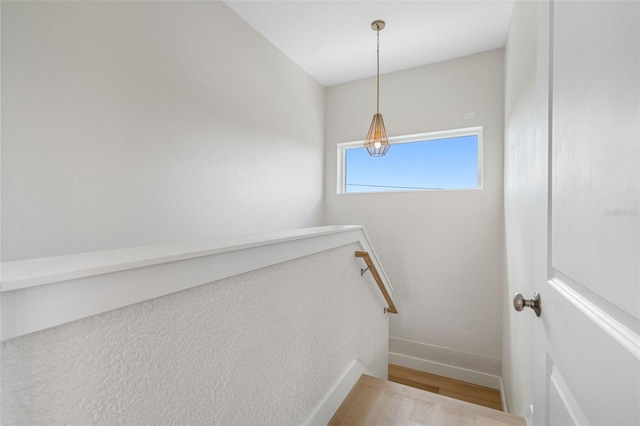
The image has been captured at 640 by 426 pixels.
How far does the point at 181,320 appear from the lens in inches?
28.3

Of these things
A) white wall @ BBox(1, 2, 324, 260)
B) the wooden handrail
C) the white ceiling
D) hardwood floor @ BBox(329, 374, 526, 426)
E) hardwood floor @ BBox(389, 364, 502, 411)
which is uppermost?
the white ceiling

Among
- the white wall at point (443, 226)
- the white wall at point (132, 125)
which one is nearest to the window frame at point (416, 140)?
the white wall at point (443, 226)

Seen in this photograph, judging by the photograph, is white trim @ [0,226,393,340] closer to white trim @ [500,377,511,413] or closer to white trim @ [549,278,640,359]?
white trim @ [549,278,640,359]

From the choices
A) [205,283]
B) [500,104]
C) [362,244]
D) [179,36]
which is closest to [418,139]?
[500,104]

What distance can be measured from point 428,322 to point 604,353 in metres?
2.81

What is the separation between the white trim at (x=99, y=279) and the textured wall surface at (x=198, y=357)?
30 mm

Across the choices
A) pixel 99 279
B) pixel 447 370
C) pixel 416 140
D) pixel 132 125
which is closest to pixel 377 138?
pixel 416 140

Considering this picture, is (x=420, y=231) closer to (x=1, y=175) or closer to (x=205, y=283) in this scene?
(x=205, y=283)

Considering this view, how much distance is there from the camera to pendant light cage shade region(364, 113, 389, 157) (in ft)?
8.06

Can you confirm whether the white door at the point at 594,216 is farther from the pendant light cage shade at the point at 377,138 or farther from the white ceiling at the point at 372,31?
the white ceiling at the point at 372,31

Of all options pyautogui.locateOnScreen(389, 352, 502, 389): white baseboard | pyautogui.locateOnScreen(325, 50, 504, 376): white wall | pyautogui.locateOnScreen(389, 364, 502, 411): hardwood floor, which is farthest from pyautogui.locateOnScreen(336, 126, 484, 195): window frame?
pyautogui.locateOnScreen(389, 364, 502, 411): hardwood floor

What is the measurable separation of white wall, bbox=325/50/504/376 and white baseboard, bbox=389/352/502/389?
0.17 feet

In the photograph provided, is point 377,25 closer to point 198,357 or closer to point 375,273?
point 375,273

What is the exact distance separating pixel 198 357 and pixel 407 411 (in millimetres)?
1214
